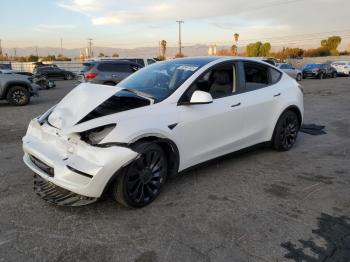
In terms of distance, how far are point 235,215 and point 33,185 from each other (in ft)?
8.28

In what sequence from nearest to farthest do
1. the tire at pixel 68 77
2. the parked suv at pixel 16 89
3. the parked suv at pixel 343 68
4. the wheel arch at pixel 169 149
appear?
the wheel arch at pixel 169 149, the parked suv at pixel 16 89, the tire at pixel 68 77, the parked suv at pixel 343 68

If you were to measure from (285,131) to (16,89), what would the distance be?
10.1 metres

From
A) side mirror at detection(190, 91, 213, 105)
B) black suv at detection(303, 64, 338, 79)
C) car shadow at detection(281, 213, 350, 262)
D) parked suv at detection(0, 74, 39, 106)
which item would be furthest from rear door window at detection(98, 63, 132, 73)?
black suv at detection(303, 64, 338, 79)

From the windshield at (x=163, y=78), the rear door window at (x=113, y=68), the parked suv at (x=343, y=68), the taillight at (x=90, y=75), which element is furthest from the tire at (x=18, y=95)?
the parked suv at (x=343, y=68)

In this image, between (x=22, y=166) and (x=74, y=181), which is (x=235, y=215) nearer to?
(x=74, y=181)

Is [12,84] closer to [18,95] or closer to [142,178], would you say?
[18,95]

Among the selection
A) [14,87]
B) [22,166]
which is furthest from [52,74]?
[22,166]

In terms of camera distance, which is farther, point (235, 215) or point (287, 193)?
point (287, 193)

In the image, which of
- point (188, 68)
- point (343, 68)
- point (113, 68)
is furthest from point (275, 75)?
point (343, 68)

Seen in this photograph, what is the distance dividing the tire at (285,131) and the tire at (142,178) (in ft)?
8.19

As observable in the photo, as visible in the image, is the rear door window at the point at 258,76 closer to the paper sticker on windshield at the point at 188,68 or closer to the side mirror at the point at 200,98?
the paper sticker on windshield at the point at 188,68

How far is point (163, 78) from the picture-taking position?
15.0ft

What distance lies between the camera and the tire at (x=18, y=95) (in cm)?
1211

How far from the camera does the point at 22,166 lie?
5.08 m
